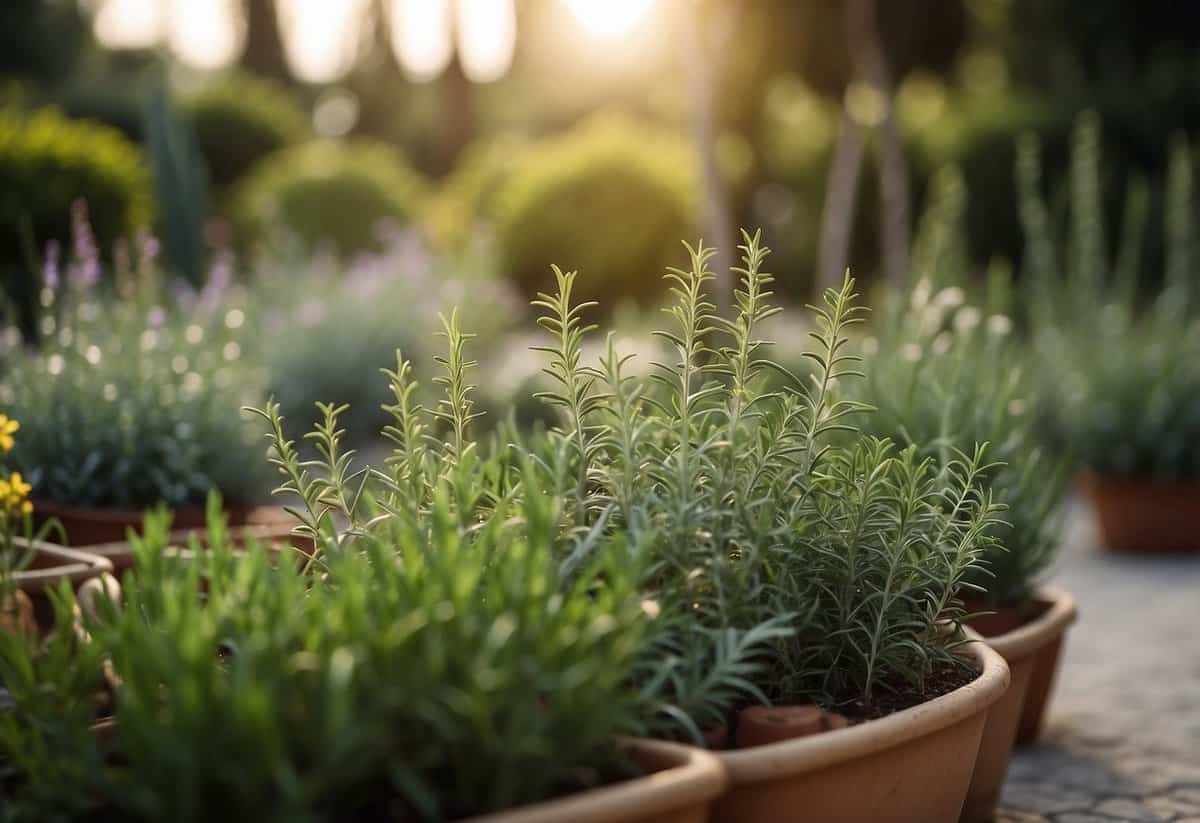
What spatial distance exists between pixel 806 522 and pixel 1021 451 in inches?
59.8

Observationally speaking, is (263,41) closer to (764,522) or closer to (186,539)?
(186,539)

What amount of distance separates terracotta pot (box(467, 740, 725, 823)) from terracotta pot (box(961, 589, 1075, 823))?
1.08 meters

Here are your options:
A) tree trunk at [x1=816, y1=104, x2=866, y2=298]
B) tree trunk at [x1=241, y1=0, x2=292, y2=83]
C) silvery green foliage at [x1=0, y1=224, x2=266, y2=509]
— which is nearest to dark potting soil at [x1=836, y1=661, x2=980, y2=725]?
silvery green foliage at [x1=0, y1=224, x2=266, y2=509]

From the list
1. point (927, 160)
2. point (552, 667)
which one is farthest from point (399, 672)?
point (927, 160)

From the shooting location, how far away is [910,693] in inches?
89.0

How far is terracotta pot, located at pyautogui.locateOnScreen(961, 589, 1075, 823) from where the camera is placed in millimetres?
2727

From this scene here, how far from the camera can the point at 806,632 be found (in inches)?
88.7

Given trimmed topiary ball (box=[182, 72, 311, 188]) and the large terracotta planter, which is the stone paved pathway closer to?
the large terracotta planter

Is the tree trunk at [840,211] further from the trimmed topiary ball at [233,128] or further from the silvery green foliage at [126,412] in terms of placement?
the trimmed topiary ball at [233,128]

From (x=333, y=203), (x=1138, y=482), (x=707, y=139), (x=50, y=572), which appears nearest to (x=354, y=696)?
(x=50, y=572)

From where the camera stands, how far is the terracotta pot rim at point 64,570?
103 inches

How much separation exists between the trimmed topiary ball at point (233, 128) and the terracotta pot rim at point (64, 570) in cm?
1356

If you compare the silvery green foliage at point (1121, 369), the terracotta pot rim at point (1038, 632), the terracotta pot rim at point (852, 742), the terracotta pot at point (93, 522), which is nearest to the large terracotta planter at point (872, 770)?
the terracotta pot rim at point (852, 742)

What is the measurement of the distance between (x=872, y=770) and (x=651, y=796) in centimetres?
47
